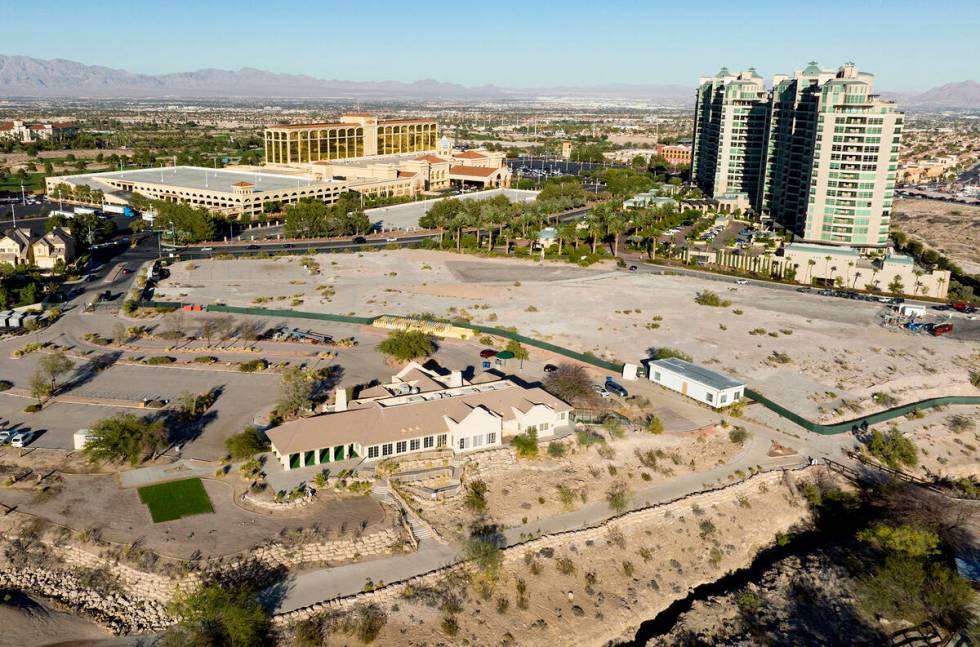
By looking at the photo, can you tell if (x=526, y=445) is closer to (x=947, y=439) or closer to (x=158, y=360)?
(x=947, y=439)

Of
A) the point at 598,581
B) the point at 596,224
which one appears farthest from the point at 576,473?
the point at 596,224

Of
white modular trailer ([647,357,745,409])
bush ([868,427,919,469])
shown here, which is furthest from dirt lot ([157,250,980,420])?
bush ([868,427,919,469])

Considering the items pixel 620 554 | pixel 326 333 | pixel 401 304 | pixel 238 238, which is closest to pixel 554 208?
pixel 238 238

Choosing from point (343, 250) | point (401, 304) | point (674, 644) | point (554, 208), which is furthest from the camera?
point (554, 208)

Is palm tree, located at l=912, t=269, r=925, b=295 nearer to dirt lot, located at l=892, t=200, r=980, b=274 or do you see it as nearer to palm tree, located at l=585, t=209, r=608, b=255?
dirt lot, located at l=892, t=200, r=980, b=274

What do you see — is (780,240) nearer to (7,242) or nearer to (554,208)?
(554,208)

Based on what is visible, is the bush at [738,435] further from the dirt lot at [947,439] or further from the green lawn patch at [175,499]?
the green lawn patch at [175,499]
